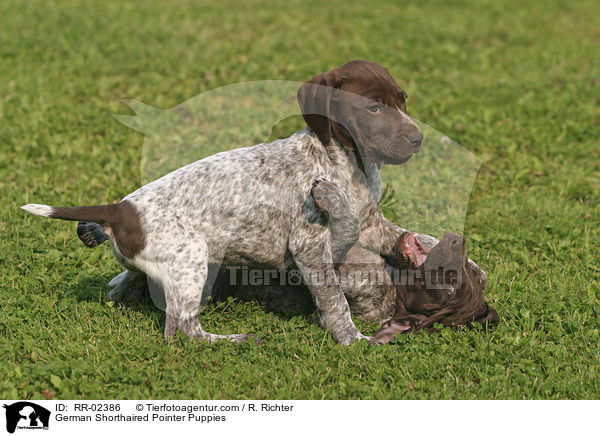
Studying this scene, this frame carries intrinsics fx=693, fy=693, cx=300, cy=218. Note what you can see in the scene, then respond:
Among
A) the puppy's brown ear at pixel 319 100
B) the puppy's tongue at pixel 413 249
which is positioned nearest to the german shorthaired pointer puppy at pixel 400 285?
the puppy's tongue at pixel 413 249

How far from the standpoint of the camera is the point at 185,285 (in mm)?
4547

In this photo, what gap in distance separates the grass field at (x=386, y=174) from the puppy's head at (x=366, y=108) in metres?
1.36

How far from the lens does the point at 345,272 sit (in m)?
5.12

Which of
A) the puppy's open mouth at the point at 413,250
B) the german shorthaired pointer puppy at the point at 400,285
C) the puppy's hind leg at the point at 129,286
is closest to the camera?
the german shorthaired pointer puppy at the point at 400,285

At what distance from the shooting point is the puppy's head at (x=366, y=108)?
4520 mm

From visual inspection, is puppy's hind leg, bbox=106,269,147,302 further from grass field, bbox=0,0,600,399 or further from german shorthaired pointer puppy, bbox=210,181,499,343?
german shorthaired pointer puppy, bbox=210,181,499,343

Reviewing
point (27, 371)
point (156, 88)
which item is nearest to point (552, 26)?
point (156, 88)

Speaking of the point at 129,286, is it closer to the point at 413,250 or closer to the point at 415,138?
the point at 413,250
